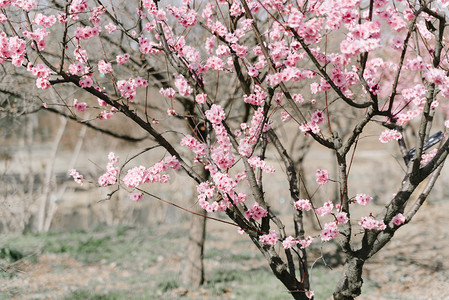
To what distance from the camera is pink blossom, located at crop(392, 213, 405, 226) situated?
3193mm

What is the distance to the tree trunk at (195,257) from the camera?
6.33 metres

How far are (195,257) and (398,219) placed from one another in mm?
3751

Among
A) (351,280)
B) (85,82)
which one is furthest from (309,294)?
(85,82)

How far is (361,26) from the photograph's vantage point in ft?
7.82

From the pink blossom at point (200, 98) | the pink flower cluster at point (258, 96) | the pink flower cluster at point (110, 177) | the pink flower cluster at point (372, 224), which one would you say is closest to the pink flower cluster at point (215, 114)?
the pink blossom at point (200, 98)

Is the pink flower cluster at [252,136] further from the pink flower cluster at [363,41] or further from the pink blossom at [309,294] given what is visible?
the pink blossom at [309,294]

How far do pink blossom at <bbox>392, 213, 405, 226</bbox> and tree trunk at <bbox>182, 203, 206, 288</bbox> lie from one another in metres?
3.50

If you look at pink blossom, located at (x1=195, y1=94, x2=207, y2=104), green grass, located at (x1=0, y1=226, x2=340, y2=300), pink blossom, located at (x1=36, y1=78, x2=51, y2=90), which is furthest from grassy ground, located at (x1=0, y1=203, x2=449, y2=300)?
pink blossom, located at (x1=36, y1=78, x2=51, y2=90)

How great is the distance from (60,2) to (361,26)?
410cm

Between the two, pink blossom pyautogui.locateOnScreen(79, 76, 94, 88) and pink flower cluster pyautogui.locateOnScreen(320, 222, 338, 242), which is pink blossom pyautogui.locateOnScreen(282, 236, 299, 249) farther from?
pink blossom pyautogui.locateOnScreen(79, 76, 94, 88)

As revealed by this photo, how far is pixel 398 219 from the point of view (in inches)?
126

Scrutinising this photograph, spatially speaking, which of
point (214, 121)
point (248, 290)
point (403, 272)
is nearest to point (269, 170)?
point (214, 121)

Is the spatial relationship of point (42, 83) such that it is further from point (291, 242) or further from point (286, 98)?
point (291, 242)

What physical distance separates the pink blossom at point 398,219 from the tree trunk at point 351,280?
37 cm
